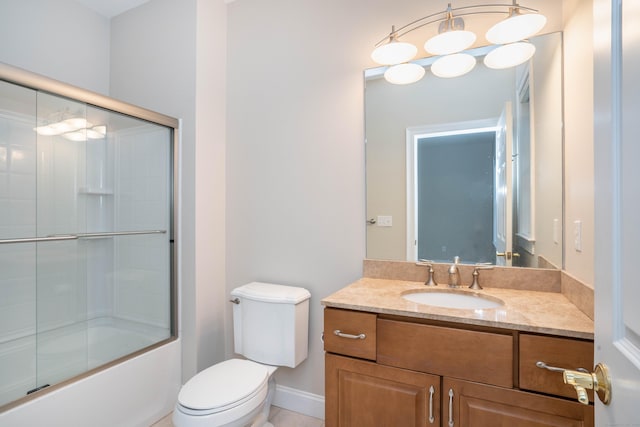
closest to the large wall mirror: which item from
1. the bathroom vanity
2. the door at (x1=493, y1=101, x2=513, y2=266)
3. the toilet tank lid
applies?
the door at (x1=493, y1=101, x2=513, y2=266)

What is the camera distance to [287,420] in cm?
189

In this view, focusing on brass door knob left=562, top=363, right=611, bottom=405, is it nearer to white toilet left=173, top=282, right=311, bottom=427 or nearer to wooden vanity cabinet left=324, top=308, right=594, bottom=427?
wooden vanity cabinet left=324, top=308, right=594, bottom=427

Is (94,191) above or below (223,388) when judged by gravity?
above

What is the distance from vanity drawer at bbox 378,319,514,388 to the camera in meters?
1.05

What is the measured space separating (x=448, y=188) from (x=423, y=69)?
0.64 m

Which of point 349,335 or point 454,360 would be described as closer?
point 454,360

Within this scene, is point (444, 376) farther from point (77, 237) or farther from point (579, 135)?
point (77, 237)

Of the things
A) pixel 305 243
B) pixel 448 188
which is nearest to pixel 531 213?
pixel 448 188

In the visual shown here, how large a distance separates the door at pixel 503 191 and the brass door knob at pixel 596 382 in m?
1.00

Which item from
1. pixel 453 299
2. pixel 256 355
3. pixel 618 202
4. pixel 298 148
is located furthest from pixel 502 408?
pixel 298 148

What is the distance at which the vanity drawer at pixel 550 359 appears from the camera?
953 millimetres

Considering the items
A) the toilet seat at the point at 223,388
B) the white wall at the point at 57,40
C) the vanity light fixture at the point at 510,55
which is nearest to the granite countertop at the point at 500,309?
the toilet seat at the point at 223,388

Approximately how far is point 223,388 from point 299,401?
2.32ft

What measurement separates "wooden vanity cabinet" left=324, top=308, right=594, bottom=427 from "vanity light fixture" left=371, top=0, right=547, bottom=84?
1223 mm
